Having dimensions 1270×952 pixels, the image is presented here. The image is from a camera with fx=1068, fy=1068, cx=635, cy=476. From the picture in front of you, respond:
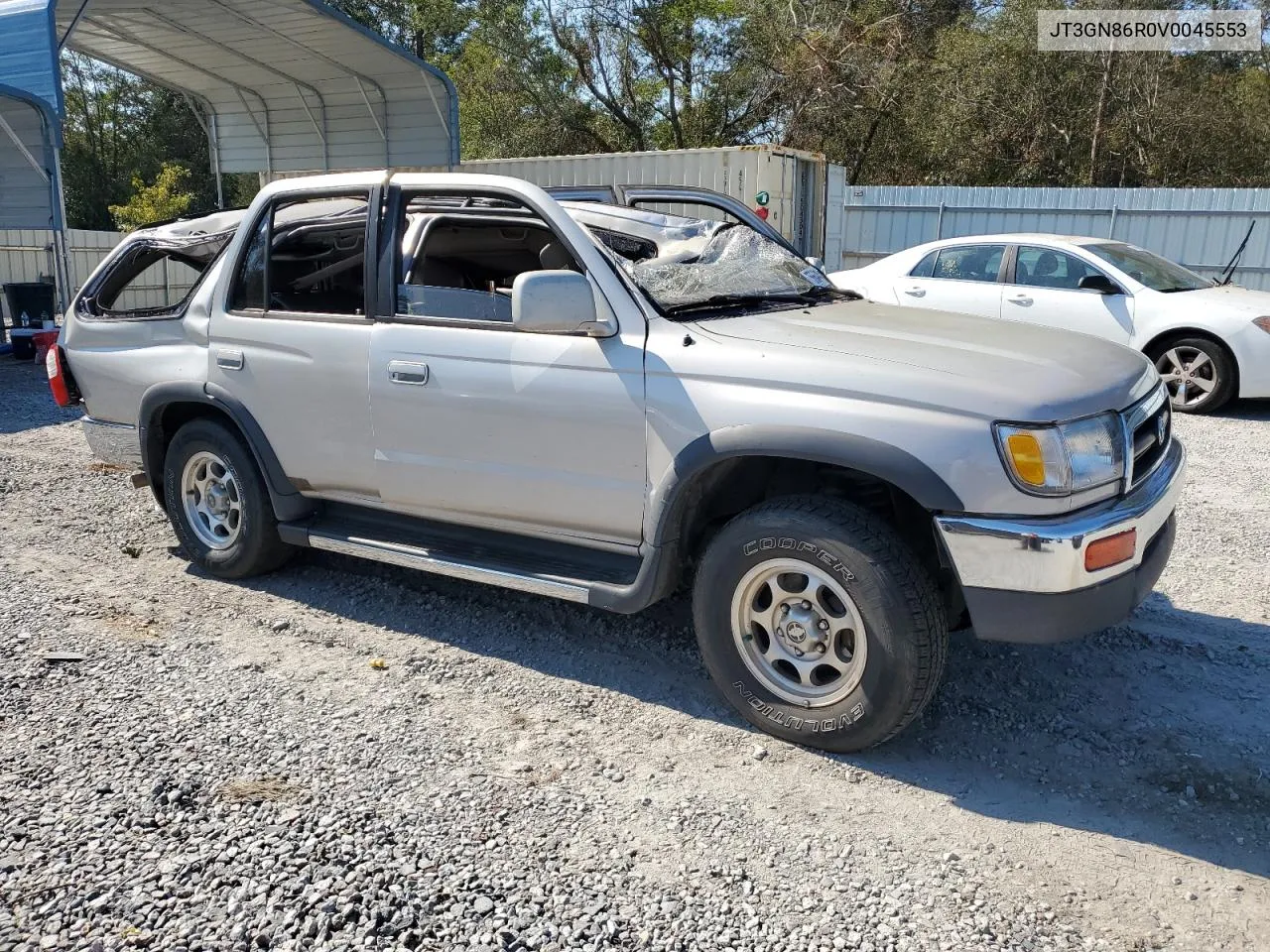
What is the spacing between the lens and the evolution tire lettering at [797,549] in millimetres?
3416

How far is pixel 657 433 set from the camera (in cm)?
374

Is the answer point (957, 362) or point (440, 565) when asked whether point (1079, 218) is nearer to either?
point (957, 362)

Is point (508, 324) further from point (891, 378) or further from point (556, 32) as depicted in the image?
point (556, 32)

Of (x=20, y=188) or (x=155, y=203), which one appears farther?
(x=155, y=203)

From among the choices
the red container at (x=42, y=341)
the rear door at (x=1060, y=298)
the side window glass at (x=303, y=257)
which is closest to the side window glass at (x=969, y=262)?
the rear door at (x=1060, y=298)

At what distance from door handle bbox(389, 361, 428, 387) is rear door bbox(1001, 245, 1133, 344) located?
7174mm

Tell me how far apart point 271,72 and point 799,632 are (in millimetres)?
18912

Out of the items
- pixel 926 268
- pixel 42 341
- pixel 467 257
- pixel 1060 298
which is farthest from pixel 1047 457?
pixel 42 341

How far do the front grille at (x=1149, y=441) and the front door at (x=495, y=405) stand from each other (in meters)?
1.69

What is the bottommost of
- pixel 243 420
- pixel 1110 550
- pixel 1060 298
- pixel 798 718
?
pixel 798 718

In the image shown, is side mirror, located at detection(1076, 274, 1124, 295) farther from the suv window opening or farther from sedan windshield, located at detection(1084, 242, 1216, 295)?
the suv window opening

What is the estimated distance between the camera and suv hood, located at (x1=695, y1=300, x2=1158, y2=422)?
3.29 metres

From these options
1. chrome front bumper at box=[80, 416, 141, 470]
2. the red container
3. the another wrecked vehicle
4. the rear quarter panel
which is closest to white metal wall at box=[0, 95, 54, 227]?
the red container

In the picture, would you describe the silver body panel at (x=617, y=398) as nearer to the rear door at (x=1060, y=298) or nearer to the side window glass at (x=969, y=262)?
Result: the rear door at (x=1060, y=298)
